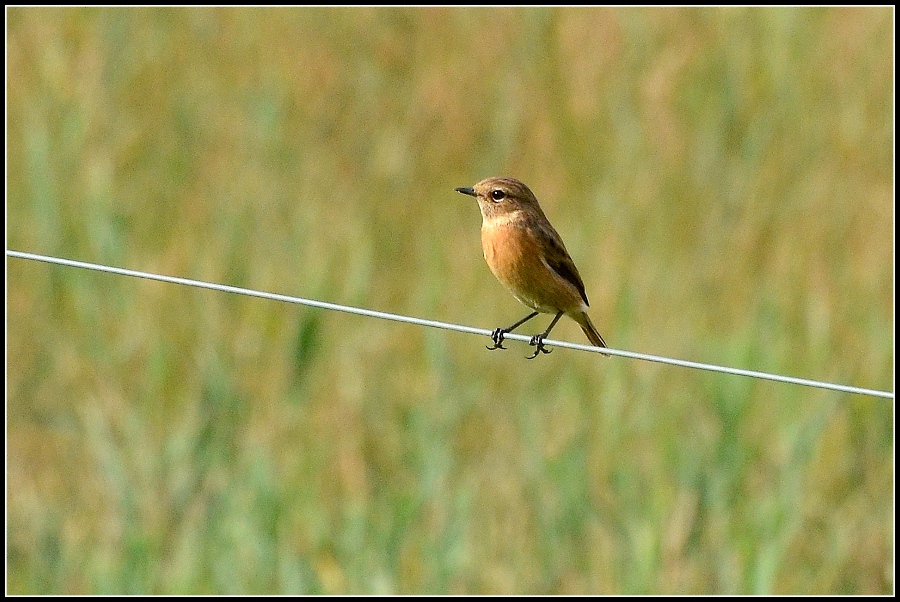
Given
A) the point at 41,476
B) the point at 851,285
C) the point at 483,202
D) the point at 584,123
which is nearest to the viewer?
the point at 483,202

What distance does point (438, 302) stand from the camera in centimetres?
706

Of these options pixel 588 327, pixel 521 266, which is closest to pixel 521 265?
pixel 521 266

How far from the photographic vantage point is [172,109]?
800 cm

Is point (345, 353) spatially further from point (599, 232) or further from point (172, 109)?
point (172, 109)

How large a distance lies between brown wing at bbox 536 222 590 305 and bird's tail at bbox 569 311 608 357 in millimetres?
A: 160

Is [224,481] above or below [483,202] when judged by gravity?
below

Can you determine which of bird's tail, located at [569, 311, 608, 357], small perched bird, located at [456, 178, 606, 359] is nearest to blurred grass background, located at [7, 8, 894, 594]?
bird's tail, located at [569, 311, 608, 357]

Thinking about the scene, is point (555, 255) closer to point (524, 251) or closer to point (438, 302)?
point (524, 251)

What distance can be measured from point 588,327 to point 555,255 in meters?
0.45

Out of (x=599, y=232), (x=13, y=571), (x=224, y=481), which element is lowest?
(x=13, y=571)

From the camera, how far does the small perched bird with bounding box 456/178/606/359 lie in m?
5.47

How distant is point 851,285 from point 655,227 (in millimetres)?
966

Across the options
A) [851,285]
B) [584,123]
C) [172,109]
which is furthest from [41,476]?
[851,285]

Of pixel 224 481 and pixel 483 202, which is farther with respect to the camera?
pixel 224 481
